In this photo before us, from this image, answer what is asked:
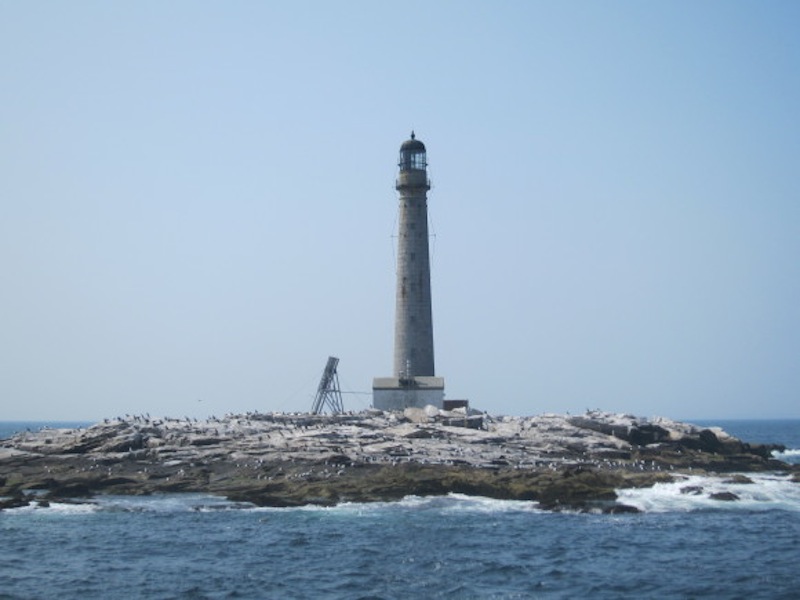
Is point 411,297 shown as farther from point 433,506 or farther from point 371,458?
point 433,506

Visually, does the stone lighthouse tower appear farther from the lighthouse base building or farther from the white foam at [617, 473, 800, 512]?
the white foam at [617, 473, 800, 512]

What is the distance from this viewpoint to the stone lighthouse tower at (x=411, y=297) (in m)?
71.2

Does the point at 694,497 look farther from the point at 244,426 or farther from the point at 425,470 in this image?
the point at 244,426

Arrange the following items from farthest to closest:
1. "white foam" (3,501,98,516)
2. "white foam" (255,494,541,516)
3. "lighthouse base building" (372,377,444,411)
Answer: "lighthouse base building" (372,377,444,411) → "white foam" (3,501,98,516) → "white foam" (255,494,541,516)

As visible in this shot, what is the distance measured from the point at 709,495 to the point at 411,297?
31243mm

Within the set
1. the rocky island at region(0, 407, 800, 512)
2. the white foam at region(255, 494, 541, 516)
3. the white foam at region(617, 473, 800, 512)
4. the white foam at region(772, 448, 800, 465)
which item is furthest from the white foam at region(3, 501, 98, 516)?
the white foam at region(772, 448, 800, 465)

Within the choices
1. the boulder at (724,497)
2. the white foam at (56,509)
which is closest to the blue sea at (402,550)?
the white foam at (56,509)

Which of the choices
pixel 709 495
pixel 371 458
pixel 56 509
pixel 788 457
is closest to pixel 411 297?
pixel 371 458

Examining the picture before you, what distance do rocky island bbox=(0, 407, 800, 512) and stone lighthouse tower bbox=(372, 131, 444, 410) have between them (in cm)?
443

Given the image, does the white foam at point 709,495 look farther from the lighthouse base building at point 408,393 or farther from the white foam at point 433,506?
the lighthouse base building at point 408,393

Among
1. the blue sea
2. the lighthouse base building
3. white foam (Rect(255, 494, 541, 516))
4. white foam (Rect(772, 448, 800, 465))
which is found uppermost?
the lighthouse base building

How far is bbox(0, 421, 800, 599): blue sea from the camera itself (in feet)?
98.3

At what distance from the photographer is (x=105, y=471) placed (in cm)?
5134

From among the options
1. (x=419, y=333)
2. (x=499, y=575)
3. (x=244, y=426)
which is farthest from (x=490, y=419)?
(x=499, y=575)
